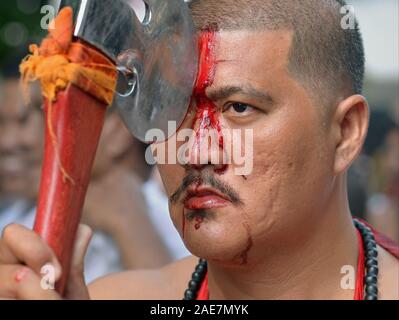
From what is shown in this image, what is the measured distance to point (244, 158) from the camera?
8.11 ft

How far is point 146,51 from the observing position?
2.25m

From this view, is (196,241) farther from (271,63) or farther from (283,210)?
(271,63)

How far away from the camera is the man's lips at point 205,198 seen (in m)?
2.45

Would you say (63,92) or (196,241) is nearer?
(63,92)

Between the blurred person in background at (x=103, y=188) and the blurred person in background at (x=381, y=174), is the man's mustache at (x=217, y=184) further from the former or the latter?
the blurred person in background at (x=381, y=174)

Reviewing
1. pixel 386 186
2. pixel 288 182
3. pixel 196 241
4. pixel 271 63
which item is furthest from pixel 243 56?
pixel 386 186

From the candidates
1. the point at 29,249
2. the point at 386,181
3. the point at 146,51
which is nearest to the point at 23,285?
the point at 29,249

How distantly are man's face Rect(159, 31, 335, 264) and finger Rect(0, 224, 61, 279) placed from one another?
702 mm

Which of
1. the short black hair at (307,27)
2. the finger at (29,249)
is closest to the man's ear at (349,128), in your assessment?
the short black hair at (307,27)

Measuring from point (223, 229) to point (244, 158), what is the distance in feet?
0.73

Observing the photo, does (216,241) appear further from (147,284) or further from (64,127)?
(147,284)

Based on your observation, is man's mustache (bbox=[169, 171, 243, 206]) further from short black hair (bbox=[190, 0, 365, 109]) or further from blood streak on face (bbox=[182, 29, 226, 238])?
short black hair (bbox=[190, 0, 365, 109])

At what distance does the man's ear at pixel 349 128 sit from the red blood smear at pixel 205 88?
407 mm
